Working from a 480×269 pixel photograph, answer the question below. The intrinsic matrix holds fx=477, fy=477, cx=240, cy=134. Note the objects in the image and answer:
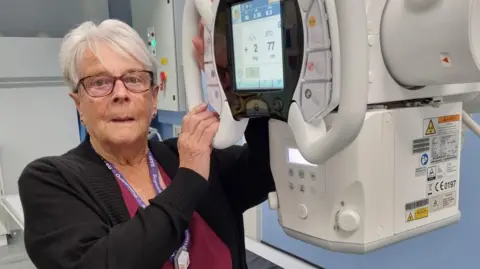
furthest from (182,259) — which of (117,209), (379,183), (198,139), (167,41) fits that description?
(167,41)

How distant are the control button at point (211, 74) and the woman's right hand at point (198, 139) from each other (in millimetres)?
73

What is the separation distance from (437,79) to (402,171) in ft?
0.51

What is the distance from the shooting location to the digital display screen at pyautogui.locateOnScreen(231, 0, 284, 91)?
28.9 inches

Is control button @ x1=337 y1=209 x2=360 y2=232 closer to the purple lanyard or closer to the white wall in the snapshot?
the purple lanyard

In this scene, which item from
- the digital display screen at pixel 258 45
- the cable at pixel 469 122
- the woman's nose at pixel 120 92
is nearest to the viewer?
the digital display screen at pixel 258 45

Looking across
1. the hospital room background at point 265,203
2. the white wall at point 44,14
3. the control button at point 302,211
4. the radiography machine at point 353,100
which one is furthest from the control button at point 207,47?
the white wall at point 44,14

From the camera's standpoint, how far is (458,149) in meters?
0.83

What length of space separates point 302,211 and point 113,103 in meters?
0.48

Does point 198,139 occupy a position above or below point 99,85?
below

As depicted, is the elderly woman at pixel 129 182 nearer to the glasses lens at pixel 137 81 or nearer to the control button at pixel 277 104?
the glasses lens at pixel 137 81

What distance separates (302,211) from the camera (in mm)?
822

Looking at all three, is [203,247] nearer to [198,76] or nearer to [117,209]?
[117,209]

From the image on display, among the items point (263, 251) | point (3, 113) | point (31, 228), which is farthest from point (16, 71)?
point (31, 228)

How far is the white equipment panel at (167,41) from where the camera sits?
2.47m
